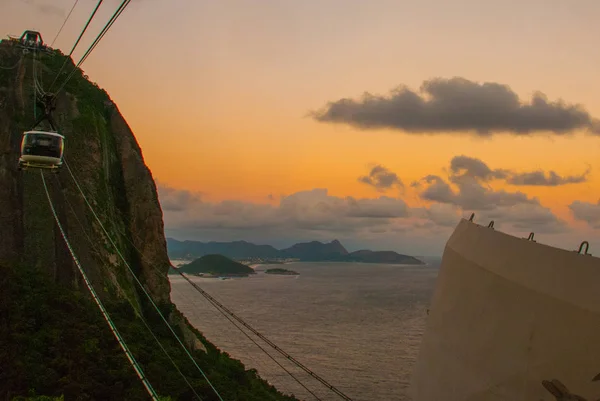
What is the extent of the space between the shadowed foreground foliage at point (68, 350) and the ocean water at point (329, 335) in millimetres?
33941

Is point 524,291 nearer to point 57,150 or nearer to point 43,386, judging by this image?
point 43,386

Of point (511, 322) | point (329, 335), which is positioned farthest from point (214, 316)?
point (511, 322)

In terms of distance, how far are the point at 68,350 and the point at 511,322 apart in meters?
24.6

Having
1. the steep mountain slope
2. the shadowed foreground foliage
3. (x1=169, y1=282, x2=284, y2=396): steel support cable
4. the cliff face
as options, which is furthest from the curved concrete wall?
(x1=169, y1=282, x2=284, y2=396): steel support cable

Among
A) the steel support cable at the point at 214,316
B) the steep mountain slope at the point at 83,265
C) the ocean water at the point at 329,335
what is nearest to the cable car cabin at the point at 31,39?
the steep mountain slope at the point at 83,265

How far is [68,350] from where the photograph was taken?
29.0 meters

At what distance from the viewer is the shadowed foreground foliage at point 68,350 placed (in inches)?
1004

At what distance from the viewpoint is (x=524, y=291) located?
11.5 meters

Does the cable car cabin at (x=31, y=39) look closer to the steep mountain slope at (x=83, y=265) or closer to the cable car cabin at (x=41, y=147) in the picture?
the steep mountain slope at (x=83, y=265)

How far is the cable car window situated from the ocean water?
47.3 m

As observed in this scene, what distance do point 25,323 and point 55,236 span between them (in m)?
8.09

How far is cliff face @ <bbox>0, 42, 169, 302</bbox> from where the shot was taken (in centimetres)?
3578

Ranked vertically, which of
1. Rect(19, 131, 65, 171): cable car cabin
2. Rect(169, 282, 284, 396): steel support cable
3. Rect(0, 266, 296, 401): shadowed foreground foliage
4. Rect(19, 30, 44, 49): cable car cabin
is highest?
Rect(19, 30, 44, 49): cable car cabin

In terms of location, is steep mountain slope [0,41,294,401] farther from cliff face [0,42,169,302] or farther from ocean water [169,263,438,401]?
ocean water [169,263,438,401]
